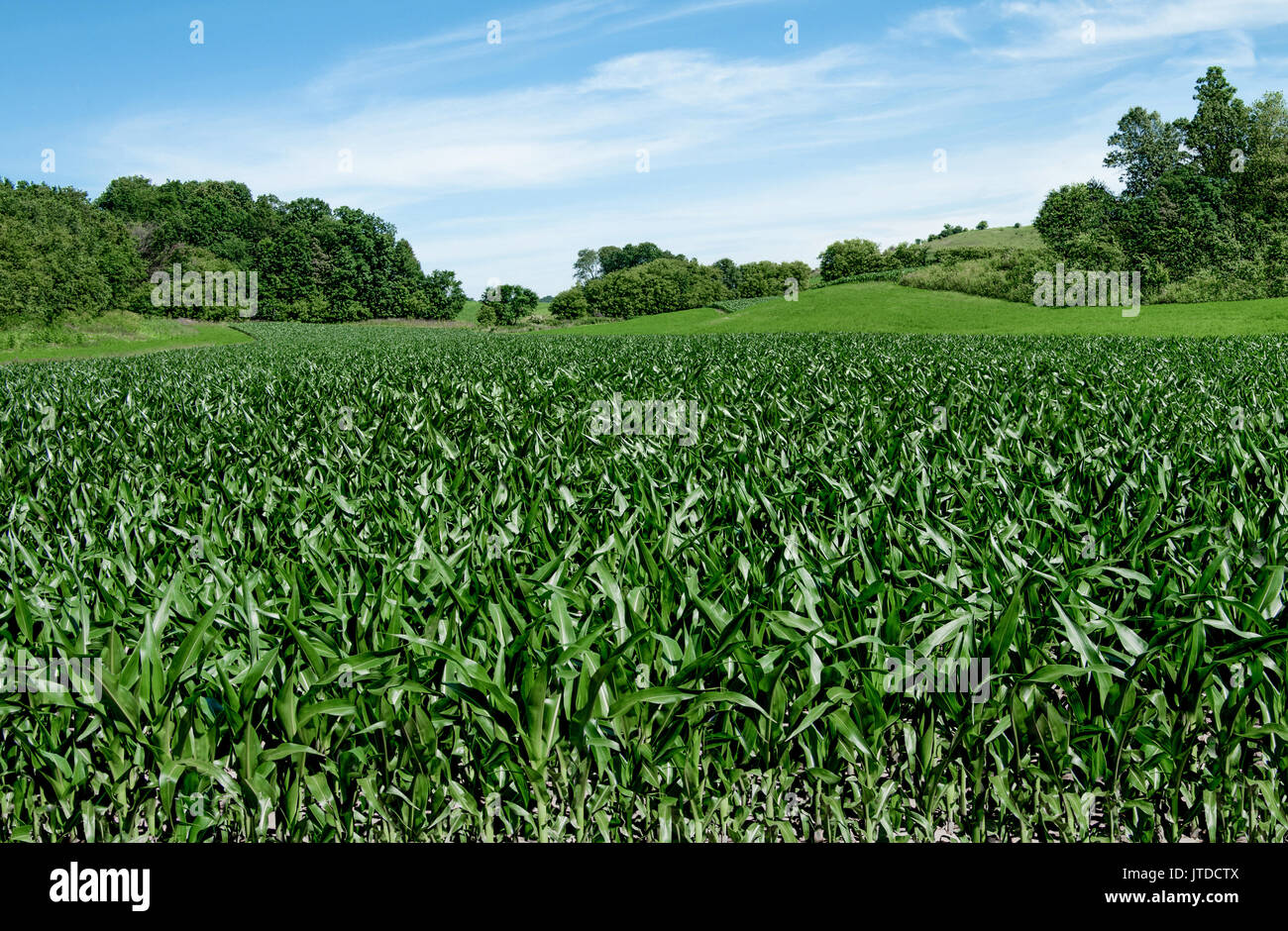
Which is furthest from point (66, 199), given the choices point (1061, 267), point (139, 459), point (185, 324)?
point (139, 459)

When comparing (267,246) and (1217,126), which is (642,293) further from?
(1217,126)

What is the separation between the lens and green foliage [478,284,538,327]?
109938 mm

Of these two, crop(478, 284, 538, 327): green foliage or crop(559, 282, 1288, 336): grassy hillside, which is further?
crop(478, 284, 538, 327): green foliage

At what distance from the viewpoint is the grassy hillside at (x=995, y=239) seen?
390 ft

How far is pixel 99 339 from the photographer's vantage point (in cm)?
4547

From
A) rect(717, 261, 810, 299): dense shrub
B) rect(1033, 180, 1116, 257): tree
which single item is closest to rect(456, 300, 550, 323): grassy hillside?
rect(717, 261, 810, 299): dense shrub

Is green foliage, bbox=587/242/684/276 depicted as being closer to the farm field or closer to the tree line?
the tree line

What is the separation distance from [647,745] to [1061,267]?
68.1m

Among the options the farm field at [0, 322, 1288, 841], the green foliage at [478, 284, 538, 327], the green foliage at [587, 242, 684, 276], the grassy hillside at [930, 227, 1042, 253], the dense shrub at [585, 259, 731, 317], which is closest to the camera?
the farm field at [0, 322, 1288, 841]

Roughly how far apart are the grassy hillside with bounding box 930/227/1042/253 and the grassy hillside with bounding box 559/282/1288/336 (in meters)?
52.7

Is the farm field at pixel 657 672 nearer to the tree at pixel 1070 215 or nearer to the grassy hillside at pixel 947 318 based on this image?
the grassy hillside at pixel 947 318

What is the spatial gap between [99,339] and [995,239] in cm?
12203

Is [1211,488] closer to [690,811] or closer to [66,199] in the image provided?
[690,811]
